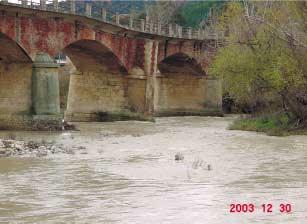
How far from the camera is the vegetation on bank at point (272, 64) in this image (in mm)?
35031

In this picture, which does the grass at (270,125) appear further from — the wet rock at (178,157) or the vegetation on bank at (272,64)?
the wet rock at (178,157)

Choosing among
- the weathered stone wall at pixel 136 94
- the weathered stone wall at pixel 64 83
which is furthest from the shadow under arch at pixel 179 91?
the weathered stone wall at pixel 136 94

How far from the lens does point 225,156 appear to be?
2461 centimetres

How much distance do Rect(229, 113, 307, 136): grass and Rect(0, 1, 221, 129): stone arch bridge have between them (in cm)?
1026

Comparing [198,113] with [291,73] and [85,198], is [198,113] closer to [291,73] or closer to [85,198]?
[291,73]

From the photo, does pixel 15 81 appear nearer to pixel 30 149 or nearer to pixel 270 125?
pixel 270 125

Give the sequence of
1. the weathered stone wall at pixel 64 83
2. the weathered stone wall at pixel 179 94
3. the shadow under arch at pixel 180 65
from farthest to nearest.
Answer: the weathered stone wall at pixel 64 83 → the weathered stone wall at pixel 179 94 → the shadow under arch at pixel 180 65

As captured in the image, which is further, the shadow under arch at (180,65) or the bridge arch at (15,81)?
the shadow under arch at (180,65)

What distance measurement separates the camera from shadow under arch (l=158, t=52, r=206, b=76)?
60.1 metres

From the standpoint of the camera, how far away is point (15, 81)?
38719mm

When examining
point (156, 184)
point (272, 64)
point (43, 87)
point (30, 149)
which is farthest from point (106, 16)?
point (156, 184)

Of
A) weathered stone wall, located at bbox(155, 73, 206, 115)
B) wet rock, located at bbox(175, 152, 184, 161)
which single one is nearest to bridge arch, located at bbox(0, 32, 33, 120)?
wet rock, located at bbox(175, 152, 184, 161)

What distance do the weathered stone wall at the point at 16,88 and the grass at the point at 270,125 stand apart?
A: 11523 millimetres

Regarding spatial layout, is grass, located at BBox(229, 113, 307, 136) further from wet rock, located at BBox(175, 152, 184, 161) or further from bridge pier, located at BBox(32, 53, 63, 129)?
wet rock, located at BBox(175, 152, 184, 161)
